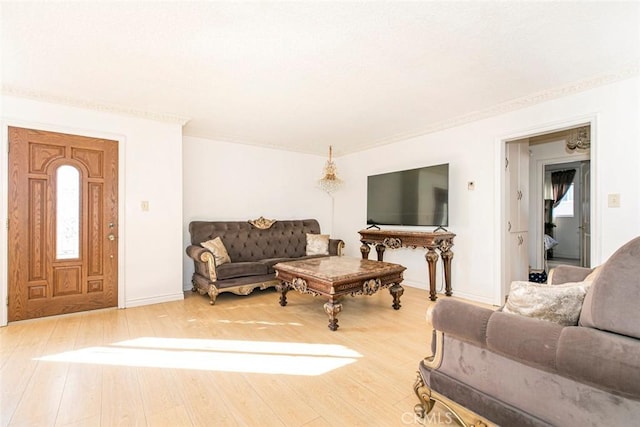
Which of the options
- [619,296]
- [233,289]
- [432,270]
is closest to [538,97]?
[432,270]

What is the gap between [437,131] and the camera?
439 cm

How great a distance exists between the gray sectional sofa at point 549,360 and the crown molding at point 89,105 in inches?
151

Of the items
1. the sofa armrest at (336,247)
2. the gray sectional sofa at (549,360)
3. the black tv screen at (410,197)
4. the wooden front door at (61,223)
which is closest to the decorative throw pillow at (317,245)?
the sofa armrest at (336,247)

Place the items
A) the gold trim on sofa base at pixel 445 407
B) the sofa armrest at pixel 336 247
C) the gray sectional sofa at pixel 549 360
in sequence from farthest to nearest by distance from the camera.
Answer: the sofa armrest at pixel 336 247 → the gold trim on sofa base at pixel 445 407 → the gray sectional sofa at pixel 549 360

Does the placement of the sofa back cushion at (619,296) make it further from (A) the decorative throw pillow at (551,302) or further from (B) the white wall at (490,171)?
(B) the white wall at (490,171)

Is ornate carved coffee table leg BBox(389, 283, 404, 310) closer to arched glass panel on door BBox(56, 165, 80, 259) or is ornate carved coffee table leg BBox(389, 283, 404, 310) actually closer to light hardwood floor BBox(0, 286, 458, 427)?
light hardwood floor BBox(0, 286, 458, 427)

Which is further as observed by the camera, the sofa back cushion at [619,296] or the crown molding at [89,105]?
the crown molding at [89,105]

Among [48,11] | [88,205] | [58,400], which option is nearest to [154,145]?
[88,205]

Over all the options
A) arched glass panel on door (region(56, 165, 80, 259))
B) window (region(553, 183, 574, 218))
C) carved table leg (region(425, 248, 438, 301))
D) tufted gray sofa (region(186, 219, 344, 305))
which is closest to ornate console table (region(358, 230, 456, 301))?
carved table leg (region(425, 248, 438, 301))

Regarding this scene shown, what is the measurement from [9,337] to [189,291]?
1.95 meters

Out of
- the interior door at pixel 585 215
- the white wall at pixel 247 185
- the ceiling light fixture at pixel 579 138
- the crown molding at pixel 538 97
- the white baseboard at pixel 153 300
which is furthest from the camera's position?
the interior door at pixel 585 215

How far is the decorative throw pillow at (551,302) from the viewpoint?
4.24ft

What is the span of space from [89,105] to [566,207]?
10.3m

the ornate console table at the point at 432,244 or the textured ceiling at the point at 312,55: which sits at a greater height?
Result: the textured ceiling at the point at 312,55
